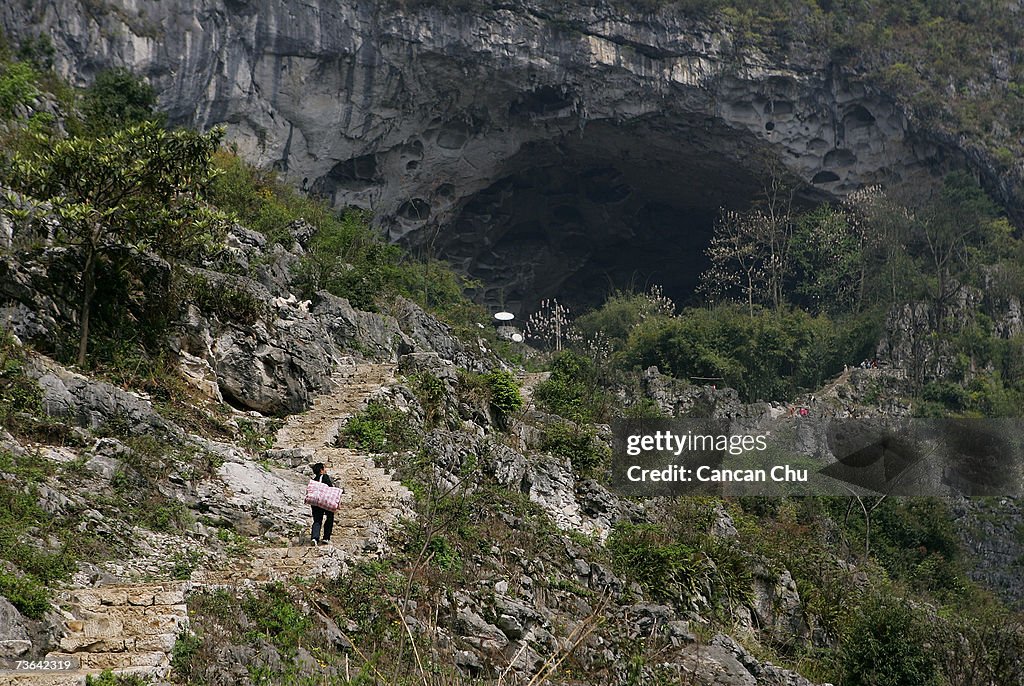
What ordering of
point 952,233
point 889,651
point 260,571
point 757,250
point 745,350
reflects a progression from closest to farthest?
point 260,571 < point 889,651 < point 745,350 < point 952,233 < point 757,250

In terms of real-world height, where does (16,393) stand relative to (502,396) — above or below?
below

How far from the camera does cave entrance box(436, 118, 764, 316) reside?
39781 mm

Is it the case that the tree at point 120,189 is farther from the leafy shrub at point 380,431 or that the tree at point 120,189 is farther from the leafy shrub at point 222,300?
the leafy shrub at point 380,431

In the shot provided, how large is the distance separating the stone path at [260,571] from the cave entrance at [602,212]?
82.4ft

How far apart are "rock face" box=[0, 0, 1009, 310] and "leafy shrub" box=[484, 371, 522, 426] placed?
65.5ft

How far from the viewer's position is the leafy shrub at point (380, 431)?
14461mm

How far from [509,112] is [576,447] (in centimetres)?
2190

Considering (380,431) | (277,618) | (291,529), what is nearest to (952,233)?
(380,431)

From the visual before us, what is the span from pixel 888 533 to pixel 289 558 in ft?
56.3

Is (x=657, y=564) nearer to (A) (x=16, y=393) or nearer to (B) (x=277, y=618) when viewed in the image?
(B) (x=277, y=618)

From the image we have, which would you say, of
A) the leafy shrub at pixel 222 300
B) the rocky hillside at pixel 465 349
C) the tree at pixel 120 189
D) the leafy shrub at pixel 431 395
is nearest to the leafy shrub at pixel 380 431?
the rocky hillside at pixel 465 349

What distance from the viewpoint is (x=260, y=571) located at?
10617 millimetres

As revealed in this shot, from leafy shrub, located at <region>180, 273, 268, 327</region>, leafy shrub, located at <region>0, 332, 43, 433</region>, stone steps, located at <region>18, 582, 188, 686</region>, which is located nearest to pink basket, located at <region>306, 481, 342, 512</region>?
stone steps, located at <region>18, 582, 188, 686</region>

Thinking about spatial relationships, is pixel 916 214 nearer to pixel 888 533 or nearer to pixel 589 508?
pixel 888 533
